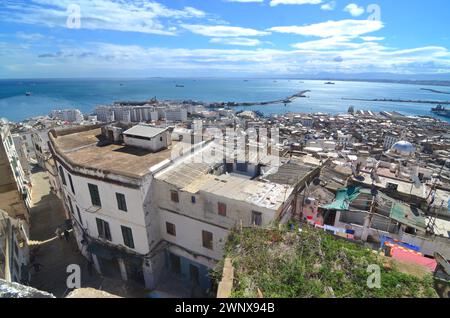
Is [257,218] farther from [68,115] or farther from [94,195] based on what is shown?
[68,115]

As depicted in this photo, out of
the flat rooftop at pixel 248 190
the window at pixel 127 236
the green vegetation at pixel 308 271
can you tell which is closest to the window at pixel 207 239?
the flat rooftop at pixel 248 190

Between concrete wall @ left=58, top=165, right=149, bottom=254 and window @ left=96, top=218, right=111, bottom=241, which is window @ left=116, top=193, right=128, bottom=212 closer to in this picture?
concrete wall @ left=58, top=165, right=149, bottom=254

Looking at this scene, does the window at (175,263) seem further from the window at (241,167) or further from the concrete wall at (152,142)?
the concrete wall at (152,142)

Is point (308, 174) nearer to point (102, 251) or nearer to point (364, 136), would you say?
point (102, 251)

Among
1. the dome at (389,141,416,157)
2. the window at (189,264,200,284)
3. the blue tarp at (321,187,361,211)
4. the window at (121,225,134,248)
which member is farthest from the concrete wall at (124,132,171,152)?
the dome at (389,141,416,157)

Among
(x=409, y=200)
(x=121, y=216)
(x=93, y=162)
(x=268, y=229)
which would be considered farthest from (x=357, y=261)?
(x=409, y=200)

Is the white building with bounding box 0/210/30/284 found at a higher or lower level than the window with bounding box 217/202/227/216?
lower
